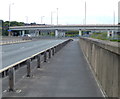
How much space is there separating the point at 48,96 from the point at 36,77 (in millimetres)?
3725

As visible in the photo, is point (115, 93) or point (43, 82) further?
point (43, 82)

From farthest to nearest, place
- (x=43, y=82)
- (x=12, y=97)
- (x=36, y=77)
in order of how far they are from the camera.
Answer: (x=36, y=77) → (x=43, y=82) → (x=12, y=97)

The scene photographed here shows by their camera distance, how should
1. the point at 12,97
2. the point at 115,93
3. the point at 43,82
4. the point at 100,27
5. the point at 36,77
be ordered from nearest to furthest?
1. the point at 115,93
2. the point at 12,97
3. the point at 43,82
4. the point at 36,77
5. the point at 100,27

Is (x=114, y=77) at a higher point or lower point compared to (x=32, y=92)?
higher

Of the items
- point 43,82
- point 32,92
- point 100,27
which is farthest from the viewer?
point 100,27

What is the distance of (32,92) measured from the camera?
865 centimetres

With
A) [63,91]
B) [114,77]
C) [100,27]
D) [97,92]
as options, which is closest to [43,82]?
[63,91]

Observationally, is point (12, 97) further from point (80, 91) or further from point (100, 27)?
point (100, 27)

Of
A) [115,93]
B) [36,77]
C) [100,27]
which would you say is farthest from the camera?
[100,27]

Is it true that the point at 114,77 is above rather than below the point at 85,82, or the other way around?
above

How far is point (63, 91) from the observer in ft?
28.8

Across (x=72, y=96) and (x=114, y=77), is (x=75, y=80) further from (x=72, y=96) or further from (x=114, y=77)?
(x=114, y=77)

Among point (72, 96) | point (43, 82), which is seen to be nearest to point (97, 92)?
point (72, 96)

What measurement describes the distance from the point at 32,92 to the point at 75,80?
2924mm
